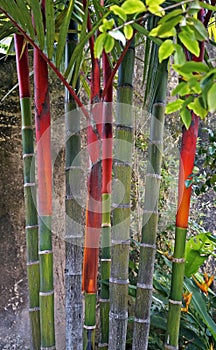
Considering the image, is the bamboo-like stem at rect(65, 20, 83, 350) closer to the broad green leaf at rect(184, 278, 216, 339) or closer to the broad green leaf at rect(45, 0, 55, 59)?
the broad green leaf at rect(45, 0, 55, 59)

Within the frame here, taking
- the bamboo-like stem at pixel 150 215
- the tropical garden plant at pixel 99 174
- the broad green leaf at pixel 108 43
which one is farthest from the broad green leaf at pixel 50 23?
A: the broad green leaf at pixel 108 43

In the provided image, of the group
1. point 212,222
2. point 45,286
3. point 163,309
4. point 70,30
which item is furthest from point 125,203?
point 212,222

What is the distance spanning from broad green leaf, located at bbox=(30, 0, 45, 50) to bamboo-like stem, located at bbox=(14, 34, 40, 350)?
0.16 meters

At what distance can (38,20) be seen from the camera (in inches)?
30.9

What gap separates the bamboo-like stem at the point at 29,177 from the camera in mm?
963

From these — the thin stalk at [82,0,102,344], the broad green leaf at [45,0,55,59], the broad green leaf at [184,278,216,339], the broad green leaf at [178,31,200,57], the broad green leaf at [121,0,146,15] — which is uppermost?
the broad green leaf at [45,0,55,59]

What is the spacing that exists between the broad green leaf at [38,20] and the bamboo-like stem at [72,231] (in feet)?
0.50

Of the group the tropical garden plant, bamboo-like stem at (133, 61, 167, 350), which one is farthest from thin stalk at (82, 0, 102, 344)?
bamboo-like stem at (133, 61, 167, 350)

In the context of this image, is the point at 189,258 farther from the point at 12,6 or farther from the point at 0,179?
the point at 12,6

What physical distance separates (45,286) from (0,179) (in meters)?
0.57

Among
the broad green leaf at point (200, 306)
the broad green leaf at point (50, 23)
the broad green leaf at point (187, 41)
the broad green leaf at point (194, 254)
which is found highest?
the broad green leaf at point (50, 23)

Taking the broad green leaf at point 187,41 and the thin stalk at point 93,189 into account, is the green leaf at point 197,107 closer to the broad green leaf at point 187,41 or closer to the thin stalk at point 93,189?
the broad green leaf at point 187,41

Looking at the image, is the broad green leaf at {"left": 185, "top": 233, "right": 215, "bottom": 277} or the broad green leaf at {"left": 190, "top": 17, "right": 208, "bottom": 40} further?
the broad green leaf at {"left": 185, "top": 233, "right": 215, "bottom": 277}

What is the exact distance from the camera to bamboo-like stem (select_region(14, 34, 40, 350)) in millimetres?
963
